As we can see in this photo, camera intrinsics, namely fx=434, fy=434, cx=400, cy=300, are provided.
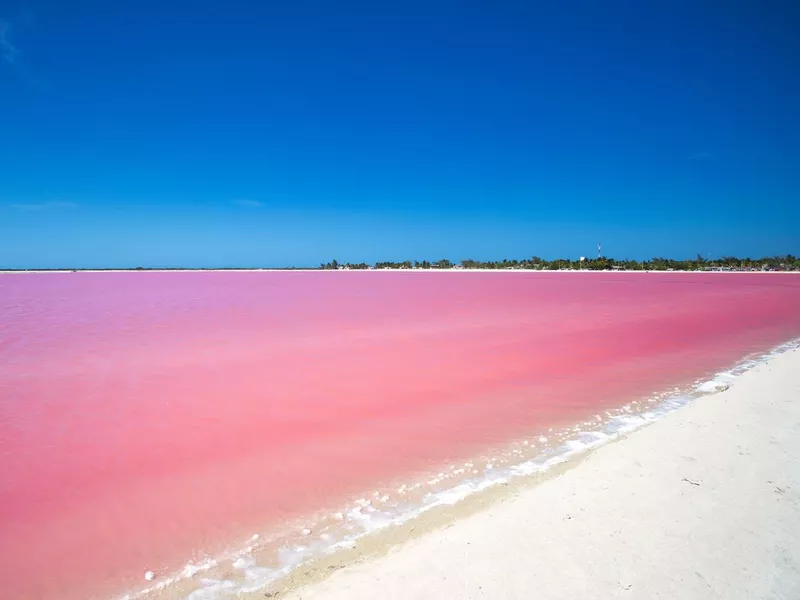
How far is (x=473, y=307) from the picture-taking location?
14.0 metres

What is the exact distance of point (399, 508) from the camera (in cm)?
260

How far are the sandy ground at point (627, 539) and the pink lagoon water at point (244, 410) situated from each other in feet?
3.15

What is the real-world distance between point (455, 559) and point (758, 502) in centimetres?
165

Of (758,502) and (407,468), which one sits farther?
(407,468)

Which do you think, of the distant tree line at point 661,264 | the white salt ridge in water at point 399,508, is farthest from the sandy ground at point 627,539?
the distant tree line at point 661,264

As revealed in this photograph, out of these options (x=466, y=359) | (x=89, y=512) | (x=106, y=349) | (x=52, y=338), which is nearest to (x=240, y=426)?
(x=89, y=512)

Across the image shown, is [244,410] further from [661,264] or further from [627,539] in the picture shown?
[661,264]

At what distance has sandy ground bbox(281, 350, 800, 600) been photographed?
1726mm

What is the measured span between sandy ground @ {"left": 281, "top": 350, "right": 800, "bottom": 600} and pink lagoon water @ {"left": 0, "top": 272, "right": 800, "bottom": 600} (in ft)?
3.15

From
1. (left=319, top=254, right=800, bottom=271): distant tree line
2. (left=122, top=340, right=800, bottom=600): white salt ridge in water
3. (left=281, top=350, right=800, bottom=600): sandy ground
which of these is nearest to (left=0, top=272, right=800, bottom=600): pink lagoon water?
(left=122, top=340, right=800, bottom=600): white salt ridge in water

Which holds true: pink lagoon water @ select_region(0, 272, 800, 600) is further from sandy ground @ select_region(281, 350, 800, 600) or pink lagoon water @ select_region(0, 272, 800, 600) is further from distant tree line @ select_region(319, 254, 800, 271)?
distant tree line @ select_region(319, 254, 800, 271)

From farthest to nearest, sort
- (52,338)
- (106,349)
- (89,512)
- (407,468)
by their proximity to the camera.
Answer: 1. (52,338)
2. (106,349)
3. (407,468)
4. (89,512)

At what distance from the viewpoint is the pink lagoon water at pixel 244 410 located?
248 cm

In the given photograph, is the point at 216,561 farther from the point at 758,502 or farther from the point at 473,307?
the point at 473,307
